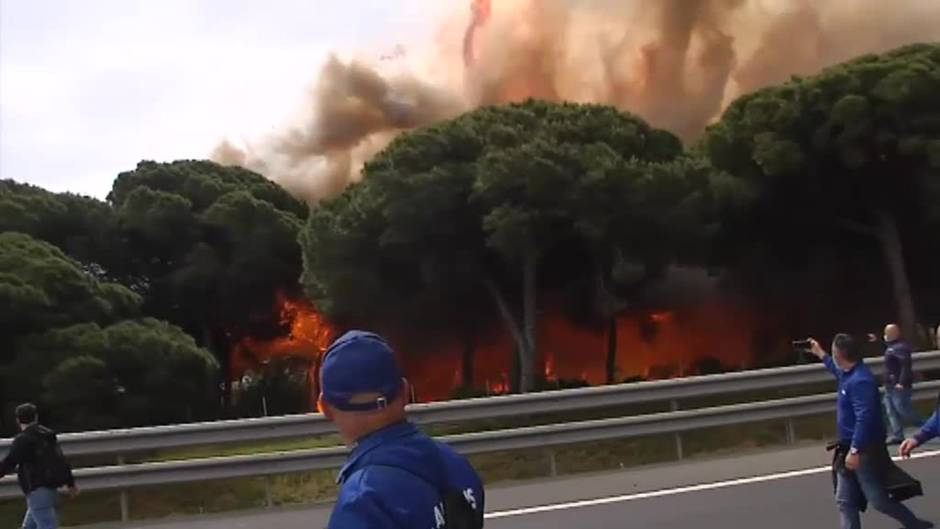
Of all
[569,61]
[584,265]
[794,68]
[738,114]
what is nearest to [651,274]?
[584,265]

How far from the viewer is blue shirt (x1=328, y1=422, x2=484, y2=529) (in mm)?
2400

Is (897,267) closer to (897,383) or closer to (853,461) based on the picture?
(897,383)

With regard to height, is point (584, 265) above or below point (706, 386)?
above

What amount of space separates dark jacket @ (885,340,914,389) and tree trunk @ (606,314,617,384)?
1868 cm

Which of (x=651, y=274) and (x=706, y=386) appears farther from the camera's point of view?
(x=651, y=274)

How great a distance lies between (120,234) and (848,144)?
952 inches

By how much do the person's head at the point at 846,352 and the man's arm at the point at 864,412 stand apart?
0.12 metres

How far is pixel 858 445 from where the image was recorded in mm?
6746

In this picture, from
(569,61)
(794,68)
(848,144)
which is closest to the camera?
(848,144)

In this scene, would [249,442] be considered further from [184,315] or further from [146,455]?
[184,315]

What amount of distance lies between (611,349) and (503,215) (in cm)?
752

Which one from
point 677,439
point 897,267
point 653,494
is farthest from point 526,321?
point 653,494

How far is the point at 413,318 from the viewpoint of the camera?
3125 centimetres

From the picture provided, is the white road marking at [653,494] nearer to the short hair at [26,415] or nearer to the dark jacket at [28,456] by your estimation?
the dark jacket at [28,456]
